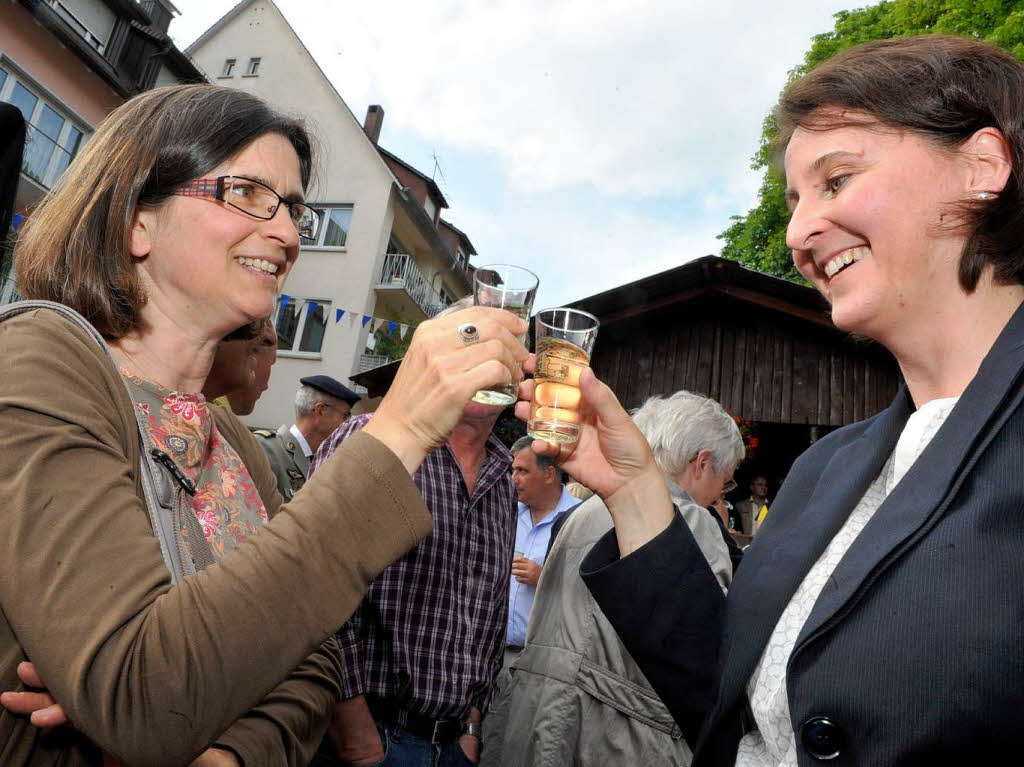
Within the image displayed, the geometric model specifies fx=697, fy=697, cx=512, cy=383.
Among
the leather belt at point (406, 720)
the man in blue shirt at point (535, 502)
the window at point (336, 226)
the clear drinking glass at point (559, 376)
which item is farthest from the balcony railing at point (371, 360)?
the clear drinking glass at point (559, 376)

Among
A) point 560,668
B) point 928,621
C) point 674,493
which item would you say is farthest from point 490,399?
point 674,493

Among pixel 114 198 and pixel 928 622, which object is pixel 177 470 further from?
pixel 928 622

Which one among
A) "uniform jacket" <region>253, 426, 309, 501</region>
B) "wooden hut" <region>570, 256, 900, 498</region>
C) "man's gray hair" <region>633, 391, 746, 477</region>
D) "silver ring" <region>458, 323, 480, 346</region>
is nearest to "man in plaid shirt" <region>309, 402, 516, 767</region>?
"man's gray hair" <region>633, 391, 746, 477</region>

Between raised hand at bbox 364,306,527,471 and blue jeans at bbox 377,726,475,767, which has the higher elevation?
raised hand at bbox 364,306,527,471

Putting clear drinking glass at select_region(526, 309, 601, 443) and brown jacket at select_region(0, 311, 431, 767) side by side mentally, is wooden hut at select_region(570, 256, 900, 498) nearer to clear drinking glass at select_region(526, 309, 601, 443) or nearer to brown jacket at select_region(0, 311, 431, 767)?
clear drinking glass at select_region(526, 309, 601, 443)

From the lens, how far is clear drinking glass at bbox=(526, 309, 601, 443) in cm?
167

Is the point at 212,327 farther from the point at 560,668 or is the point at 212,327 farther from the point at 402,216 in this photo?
the point at 402,216

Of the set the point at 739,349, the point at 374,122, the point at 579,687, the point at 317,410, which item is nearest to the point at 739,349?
the point at 739,349

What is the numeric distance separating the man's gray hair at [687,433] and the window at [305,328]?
1868 centimetres

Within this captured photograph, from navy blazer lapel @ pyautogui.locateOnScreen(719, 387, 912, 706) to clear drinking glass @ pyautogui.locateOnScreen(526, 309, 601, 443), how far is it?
0.55 metres

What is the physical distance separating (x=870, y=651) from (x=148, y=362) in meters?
1.57

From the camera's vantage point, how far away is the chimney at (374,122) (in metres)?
27.3

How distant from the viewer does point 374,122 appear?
27.5m

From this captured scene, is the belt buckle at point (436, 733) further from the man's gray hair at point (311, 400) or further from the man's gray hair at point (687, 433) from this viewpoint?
the man's gray hair at point (311, 400)
